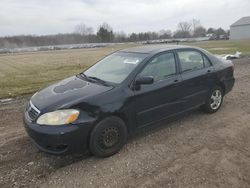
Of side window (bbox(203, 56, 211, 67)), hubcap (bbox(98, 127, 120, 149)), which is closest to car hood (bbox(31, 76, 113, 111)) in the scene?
hubcap (bbox(98, 127, 120, 149))

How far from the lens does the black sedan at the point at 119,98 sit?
349cm

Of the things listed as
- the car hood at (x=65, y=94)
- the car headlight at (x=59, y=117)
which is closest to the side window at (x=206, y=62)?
the car hood at (x=65, y=94)

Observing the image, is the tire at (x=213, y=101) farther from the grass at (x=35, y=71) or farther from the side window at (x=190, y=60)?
the grass at (x=35, y=71)

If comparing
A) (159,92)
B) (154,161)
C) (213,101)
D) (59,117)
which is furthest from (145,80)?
(213,101)

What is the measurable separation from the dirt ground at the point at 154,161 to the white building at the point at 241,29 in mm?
81732

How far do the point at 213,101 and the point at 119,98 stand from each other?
263cm

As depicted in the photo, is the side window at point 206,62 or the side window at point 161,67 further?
the side window at point 206,62

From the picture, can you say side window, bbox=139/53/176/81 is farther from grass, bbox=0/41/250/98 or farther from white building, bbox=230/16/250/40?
white building, bbox=230/16/250/40

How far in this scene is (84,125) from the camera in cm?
349

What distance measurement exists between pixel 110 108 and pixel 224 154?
6.06 ft

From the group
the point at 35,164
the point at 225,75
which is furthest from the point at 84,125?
the point at 225,75

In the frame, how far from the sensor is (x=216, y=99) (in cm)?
557

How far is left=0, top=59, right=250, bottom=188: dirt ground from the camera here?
10.7ft

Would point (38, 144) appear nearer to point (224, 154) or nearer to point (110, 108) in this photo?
point (110, 108)
